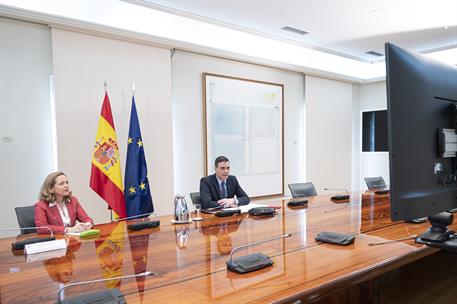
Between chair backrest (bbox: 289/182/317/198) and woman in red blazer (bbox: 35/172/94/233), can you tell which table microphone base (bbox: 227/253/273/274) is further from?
chair backrest (bbox: 289/182/317/198)

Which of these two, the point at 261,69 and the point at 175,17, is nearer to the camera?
the point at 175,17

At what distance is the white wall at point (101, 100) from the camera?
3.58m

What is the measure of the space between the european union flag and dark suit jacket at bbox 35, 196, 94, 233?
978 mm

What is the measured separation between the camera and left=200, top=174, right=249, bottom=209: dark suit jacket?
10.7ft

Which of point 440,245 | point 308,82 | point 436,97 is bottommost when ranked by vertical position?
point 440,245

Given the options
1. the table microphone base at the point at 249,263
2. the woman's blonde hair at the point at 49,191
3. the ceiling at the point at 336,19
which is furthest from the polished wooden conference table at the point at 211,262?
the ceiling at the point at 336,19

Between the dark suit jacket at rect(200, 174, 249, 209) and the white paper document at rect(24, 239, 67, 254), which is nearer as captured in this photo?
the white paper document at rect(24, 239, 67, 254)

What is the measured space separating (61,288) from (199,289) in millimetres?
477

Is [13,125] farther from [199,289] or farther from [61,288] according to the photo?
[199,289]

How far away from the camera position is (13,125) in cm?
338

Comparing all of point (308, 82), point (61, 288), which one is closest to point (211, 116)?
point (308, 82)

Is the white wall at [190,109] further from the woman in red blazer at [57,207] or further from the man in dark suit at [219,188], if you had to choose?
the woman in red blazer at [57,207]

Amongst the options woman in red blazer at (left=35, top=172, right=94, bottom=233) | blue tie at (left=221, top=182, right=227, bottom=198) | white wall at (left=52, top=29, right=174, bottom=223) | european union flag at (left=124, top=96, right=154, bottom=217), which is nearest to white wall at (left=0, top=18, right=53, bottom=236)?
white wall at (left=52, top=29, right=174, bottom=223)

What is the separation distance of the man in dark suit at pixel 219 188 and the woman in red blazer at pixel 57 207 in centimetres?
111
